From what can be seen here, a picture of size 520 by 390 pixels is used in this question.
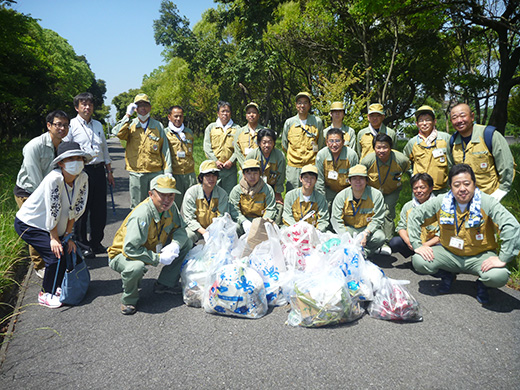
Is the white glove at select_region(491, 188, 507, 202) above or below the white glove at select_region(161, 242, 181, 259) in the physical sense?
above

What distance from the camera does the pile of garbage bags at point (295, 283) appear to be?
324cm

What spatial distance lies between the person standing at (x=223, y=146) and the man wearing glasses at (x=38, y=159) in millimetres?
2487

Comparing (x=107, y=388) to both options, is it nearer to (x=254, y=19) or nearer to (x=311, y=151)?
(x=311, y=151)

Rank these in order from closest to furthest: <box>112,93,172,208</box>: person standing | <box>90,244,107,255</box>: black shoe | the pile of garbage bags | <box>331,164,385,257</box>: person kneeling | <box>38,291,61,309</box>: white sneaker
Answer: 1. the pile of garbage bags
2. <box>38,291,61,309</box>: white sneaker
3. <box>331,164,385,257</box>: person kneeling
4. <box>90,244,107,255</box>: black shoe
5. <box>112,93,172,208</box>: person standing

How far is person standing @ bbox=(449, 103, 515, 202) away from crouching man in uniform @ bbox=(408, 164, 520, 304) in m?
0.80

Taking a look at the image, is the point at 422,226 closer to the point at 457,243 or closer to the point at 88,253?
the point at 457,243

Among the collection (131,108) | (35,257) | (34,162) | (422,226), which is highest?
(131,108)

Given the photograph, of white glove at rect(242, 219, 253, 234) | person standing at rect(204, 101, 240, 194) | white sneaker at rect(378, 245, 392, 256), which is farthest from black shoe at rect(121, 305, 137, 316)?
white sneaker at rect(378, 245, 392, 256)

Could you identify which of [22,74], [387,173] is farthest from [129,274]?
[22,74]

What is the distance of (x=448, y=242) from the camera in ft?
12.7

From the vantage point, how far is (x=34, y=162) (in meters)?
4.22

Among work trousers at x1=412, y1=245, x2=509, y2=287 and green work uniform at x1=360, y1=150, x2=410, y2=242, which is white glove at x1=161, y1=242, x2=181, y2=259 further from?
green work uniform at x1=360, y1=150, x2=410, y2=242

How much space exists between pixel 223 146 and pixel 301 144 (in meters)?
1.44

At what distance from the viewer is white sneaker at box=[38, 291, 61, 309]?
145 inches
